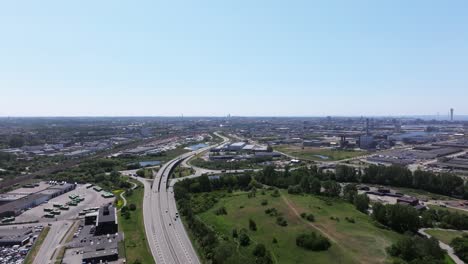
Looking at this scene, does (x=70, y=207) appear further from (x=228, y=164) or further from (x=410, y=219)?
(x=410, y=219)

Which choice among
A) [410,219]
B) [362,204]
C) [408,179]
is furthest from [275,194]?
[408,179]

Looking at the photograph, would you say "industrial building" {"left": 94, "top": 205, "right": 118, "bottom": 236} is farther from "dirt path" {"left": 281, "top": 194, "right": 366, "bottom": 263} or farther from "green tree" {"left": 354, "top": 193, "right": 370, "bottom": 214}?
"green tree" {"left": 354, "top": 193, "right": 370, "bottom": 214}

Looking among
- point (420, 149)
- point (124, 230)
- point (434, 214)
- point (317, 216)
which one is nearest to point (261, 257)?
point (317, 216)

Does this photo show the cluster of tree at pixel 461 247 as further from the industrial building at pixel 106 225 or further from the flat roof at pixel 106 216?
the flat roof at pixel 106 216

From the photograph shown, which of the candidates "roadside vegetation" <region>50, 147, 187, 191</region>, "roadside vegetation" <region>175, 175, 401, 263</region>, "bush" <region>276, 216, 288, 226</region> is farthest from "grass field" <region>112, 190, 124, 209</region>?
"bush" <region>276, 216, 288, 226</region>

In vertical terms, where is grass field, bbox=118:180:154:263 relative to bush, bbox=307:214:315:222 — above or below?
below

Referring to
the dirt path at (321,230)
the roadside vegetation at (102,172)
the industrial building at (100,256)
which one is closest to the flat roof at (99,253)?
the industrial building at (100,256)

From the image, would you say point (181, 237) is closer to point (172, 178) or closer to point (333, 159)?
point (172, 178)
